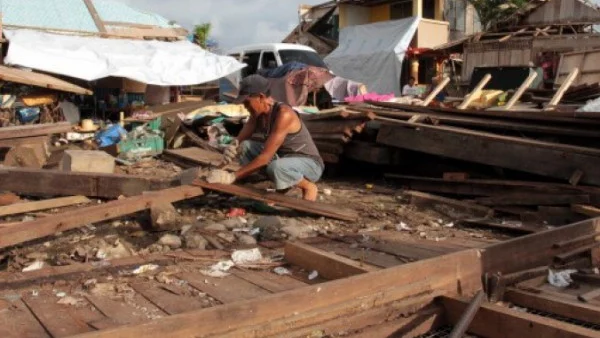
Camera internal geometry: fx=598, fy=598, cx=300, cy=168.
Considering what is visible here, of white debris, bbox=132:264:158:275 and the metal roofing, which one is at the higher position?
the metal roofing

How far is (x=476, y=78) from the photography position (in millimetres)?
12609

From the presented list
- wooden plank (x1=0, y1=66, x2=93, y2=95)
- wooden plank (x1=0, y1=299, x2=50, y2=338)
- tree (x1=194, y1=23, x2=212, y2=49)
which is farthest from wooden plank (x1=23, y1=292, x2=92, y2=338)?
tree (x1=194, y1=23, x2=212, y2=49)

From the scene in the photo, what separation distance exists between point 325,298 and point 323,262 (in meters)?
0.87

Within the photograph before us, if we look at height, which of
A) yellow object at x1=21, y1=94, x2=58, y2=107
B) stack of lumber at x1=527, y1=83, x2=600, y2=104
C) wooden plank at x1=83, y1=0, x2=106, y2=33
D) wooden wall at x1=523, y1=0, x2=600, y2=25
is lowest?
yellow object at x1=21, y1=94, x2=58, y2=107

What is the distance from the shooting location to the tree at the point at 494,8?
970 inches

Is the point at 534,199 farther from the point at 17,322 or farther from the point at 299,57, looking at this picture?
the point at 299,57

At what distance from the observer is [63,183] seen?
19.2 feet

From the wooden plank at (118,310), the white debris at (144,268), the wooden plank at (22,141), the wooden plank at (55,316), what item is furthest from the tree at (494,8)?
the wooden plank at (55,316)

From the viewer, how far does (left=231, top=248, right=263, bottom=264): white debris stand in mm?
4059

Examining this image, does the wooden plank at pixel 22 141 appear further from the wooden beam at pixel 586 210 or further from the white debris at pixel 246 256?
the wooden beam at pixel 586 210

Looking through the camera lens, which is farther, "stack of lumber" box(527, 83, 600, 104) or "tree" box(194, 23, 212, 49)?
"tree" box(194, 23, 212, 49)

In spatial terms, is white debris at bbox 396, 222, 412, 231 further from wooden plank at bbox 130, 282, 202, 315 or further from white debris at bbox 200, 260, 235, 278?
wooden plank at bbox 130, 282, 202, 315

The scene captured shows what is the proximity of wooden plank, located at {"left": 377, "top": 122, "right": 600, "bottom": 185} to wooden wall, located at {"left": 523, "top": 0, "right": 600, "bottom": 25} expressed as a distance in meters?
16.8

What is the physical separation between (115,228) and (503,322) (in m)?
3.44
